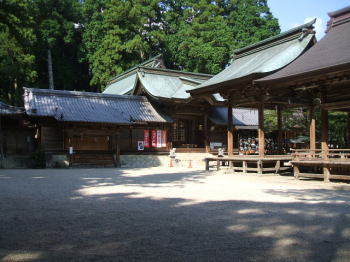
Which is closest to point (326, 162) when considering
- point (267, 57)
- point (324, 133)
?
point (324, 133)

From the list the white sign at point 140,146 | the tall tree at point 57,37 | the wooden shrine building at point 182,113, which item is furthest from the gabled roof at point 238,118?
the tall tree at point 57,37

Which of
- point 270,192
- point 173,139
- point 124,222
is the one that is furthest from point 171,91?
point 124,222

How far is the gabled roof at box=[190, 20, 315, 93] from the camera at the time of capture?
1598 cm

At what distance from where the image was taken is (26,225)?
580cm

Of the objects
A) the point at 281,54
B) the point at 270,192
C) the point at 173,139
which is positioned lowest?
the point at 270,192

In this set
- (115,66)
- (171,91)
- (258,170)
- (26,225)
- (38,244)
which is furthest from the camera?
(115,66)

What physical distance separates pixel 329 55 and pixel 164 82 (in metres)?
17.9

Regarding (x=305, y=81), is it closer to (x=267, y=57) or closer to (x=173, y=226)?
(x=267, y=57)

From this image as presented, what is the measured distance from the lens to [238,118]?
31281 millimetres

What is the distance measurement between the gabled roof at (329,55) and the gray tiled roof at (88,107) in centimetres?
1214

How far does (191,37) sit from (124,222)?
36.3m

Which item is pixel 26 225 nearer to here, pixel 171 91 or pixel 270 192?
pixel 270 192

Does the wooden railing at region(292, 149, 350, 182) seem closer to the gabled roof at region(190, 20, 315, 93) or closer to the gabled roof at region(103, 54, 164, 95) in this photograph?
the gabled roof at region(190, 20, 315, 93)

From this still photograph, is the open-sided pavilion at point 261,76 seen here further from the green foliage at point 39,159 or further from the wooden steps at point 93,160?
the green foliage at point 39,159
